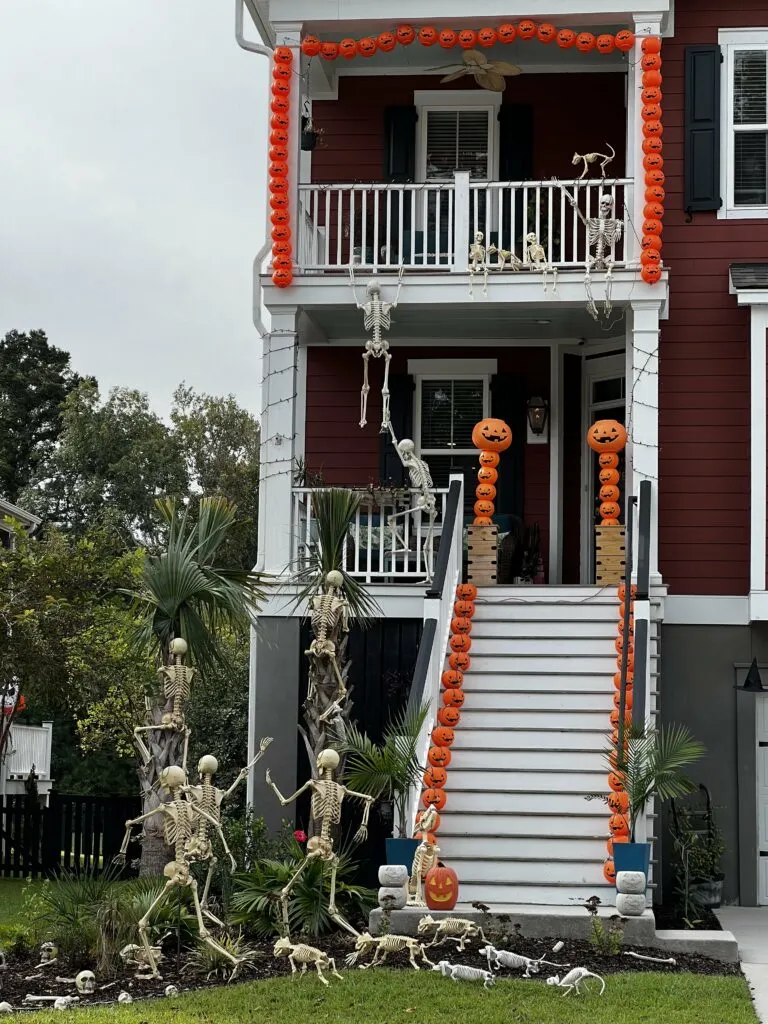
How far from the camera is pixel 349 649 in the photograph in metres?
13.7

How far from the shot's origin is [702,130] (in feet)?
48.7

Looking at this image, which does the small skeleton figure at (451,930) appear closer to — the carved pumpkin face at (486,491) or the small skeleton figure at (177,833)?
the small skeleton figure at (177,833)

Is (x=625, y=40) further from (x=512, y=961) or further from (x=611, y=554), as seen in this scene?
(x=512, y=961)

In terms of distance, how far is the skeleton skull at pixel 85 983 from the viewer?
29.6 feet

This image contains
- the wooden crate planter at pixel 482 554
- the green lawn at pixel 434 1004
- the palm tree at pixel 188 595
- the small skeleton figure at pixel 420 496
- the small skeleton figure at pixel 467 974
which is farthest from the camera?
the wooden crate planter at pixel 482 554

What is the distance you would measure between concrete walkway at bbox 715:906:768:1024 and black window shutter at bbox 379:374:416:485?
5.79m

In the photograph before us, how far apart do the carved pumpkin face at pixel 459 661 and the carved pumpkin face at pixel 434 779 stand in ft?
4.76

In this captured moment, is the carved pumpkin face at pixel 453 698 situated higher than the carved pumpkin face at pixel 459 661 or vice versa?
the carved pumpkin face at pixel 459 661

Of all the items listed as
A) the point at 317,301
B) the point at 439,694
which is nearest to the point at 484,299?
the point at 317,301

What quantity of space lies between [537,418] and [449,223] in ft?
8.80

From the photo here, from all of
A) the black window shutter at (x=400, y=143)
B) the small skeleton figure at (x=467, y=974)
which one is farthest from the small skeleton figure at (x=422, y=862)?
the black window shutter at (x=400, y=143)

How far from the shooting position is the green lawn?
8.10m

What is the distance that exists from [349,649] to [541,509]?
3513 mm

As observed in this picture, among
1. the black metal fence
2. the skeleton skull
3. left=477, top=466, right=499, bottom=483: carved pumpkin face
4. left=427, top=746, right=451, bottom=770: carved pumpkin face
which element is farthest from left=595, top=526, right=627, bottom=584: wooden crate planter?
the black metal fence
